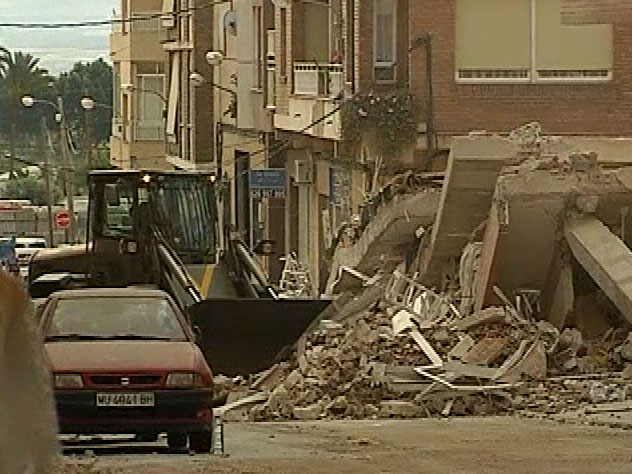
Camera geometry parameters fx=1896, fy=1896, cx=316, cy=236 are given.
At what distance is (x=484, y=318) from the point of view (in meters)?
26.2

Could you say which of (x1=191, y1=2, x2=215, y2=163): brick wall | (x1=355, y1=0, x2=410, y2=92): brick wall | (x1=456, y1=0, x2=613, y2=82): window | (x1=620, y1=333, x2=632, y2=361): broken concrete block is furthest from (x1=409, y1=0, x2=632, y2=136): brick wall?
(x1=191, y1=2, x2=215, y2=163): brick wall

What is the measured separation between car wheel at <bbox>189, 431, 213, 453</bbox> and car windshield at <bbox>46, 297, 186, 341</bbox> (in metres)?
1.08

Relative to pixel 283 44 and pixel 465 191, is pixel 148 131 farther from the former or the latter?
pixel 465 191

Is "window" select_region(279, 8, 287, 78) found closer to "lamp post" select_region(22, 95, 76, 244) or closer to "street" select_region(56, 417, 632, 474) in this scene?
"street" select_region(56, 417, 632, 474)

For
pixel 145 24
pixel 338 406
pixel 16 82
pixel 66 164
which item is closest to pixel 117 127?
pixel 66 164

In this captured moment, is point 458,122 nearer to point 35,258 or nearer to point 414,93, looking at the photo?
point 414,93

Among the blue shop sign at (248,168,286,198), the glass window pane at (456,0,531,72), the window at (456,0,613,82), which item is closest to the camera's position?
the glass window pane at (456,0,531,72)

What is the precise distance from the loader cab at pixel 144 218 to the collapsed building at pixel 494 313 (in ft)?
8.08

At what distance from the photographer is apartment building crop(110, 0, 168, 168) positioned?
70.8 metres

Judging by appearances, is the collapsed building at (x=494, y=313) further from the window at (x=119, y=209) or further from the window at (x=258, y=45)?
the window at (x=258, y=45)

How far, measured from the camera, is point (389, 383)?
960 inches

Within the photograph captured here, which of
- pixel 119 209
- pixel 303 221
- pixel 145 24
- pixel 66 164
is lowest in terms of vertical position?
pixel 303 221

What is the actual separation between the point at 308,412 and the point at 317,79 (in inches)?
710

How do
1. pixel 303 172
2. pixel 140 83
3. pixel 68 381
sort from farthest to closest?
pixel 140 83 < pixel 303 172 < pixel 68 381
